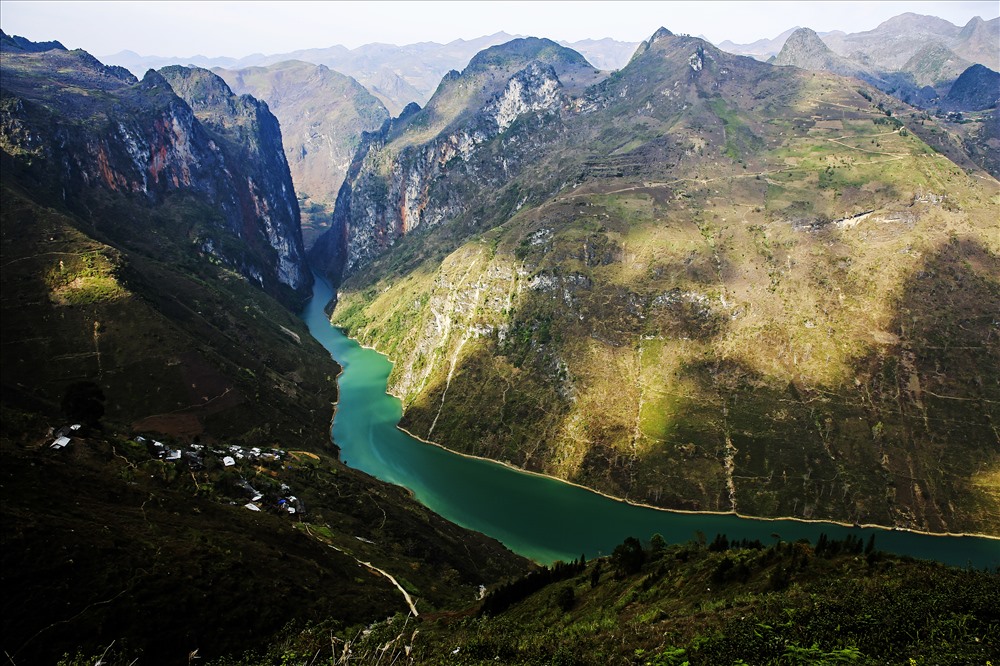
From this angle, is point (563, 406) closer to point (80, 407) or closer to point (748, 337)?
point (748, 337)

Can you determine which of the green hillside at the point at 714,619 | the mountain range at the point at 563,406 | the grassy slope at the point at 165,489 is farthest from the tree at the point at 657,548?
the grassy slope at the point at 165,489

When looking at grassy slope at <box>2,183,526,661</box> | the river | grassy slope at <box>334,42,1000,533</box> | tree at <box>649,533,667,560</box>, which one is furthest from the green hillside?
grassy slope at <box>334,42,1000,533</box>

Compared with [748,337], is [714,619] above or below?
below

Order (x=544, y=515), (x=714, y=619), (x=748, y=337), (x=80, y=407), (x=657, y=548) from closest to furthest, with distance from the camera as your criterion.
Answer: (x=714, y=619)
(x=657, y=548)
(x=80, y=407)
(x=544, y=515)
(x=748, y=337)

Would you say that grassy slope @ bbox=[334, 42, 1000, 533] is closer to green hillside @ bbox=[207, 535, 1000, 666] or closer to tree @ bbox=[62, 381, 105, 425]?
green hillside @ bbox=[207, 535, 1000, 666]

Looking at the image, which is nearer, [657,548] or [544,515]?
[657,548]

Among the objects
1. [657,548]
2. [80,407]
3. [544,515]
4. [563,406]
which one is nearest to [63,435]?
[80,407]

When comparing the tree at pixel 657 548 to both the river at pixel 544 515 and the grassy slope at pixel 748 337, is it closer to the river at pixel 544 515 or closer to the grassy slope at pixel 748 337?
the river at pixel 544 515
